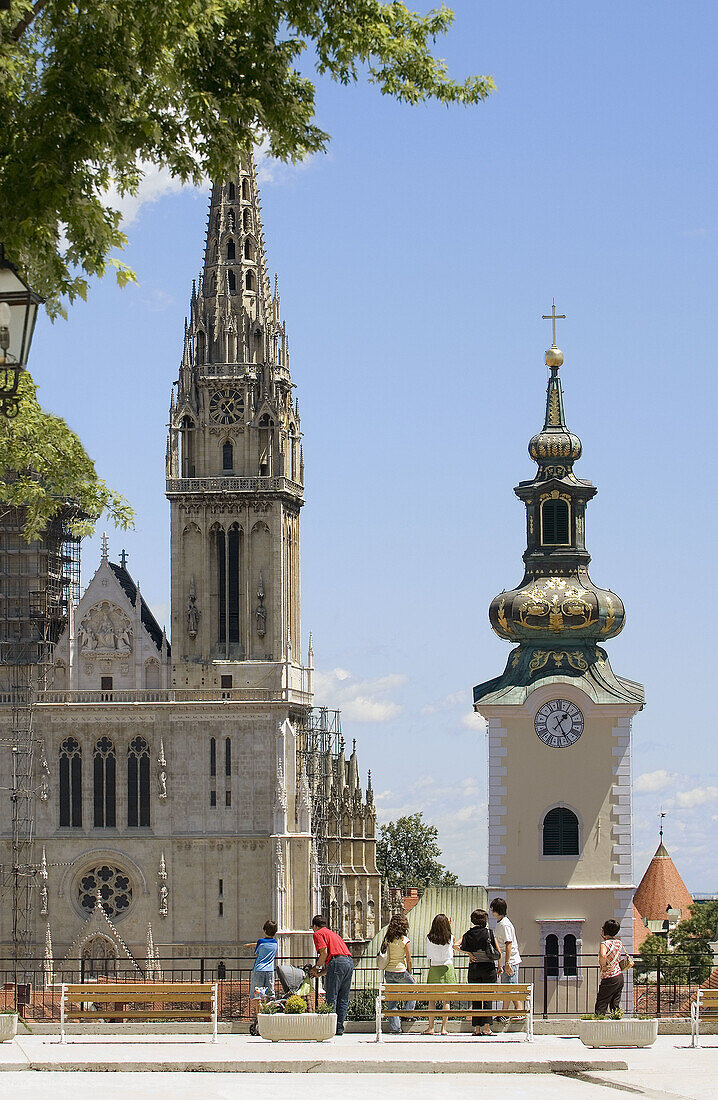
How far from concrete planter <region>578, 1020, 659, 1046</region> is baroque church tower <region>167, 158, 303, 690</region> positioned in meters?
54.1

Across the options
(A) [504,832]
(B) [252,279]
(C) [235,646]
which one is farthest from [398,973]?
(B) [252,279]

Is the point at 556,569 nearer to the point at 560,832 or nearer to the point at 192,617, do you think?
the point at 560,832

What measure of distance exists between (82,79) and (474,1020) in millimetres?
13638

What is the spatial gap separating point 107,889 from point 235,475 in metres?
16.5

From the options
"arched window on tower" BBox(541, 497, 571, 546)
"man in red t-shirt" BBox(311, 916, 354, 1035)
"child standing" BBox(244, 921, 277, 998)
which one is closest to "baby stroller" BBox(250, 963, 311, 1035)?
"child standing" BBox(244, 921, 277, 998)

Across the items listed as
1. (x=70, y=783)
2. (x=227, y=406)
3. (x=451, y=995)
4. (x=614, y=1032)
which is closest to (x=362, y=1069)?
(x=451, y=995)

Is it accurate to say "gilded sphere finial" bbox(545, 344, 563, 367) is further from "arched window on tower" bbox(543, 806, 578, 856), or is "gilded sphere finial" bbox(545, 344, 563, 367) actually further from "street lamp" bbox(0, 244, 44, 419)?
"street lamp" bbox(0, 244, 44, 419)

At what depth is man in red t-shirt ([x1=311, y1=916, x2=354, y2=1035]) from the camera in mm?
26094

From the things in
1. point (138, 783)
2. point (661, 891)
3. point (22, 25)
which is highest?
point (22, 25)

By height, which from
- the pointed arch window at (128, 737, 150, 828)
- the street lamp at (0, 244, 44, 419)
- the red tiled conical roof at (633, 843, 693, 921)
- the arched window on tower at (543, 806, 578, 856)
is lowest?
the red tiled conical roof at (633, 843, 693, 921)

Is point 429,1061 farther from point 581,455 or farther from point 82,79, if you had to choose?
point 581,455

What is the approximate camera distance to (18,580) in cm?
8244

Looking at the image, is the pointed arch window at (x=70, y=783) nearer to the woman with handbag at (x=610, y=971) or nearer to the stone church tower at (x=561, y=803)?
the stone church tower at (x=561, y=803)

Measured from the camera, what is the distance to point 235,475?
81.3 m
